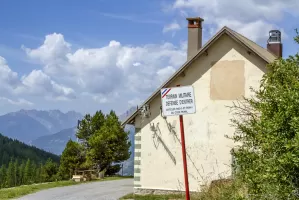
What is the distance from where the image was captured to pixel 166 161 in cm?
2044

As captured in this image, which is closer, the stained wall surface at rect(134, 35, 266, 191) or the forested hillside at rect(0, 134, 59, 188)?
the stained wall surface at rect(134, 35, 266, 191)

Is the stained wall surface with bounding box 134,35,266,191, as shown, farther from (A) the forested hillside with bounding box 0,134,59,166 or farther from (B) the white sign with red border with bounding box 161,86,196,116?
(A) the forested hillside with bounding box 0,134,59,166

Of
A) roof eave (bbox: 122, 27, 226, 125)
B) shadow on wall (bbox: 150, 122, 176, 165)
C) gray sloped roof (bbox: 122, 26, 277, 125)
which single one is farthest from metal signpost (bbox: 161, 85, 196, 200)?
shadow on wall (bbox: 150, 122, 176, 165)

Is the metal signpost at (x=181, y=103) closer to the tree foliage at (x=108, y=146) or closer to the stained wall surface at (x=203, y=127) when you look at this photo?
the stained wall surface at (x=203, y=127)

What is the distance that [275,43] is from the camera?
76.7 feet

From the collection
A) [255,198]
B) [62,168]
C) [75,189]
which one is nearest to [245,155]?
[255,198]

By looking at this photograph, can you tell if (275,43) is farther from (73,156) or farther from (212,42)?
(73,156)

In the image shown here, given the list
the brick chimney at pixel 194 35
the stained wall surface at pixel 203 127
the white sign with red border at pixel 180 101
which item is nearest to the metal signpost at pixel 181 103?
the white sign with red border at pixel 180 101

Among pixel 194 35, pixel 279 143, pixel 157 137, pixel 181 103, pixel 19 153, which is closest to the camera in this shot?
pixel 279 143

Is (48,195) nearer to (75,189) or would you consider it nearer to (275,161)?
(75,189)

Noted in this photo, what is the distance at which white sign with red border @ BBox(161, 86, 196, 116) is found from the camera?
8.78 metres

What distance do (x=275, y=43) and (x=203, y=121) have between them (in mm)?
6428

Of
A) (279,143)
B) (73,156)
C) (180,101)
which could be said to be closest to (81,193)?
→ (180,101)

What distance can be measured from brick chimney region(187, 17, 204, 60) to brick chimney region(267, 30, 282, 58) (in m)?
3.75
